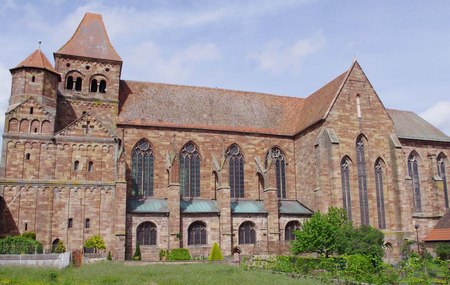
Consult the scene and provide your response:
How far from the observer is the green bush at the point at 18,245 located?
30531 mm

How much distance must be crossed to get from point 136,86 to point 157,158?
8499mm

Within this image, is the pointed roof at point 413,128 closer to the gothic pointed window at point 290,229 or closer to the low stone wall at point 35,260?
the gothic pointed window at point 290,229

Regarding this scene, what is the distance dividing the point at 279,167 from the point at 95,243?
61.3 ft

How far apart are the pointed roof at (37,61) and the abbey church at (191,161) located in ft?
0.50

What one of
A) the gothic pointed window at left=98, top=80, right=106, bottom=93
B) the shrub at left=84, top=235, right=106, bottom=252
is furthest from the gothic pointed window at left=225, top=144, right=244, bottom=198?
the shrub at left=84, top=235, right=106, bottom=252

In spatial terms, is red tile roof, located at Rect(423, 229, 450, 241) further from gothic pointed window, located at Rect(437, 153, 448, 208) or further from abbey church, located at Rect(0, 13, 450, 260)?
gothic pointed window, located at Rect(437, 153, 448, 208)

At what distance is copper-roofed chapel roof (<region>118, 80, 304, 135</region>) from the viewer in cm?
4253

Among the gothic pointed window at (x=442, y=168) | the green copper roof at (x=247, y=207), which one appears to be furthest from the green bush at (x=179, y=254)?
the gothic pointed window at (x=442, y=168)

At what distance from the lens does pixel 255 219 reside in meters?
39.6


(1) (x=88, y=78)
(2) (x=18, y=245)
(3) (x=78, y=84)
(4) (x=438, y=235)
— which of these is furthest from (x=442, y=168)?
(2) (x=18, y=245)

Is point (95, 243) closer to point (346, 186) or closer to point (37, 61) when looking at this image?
point (37, 61)

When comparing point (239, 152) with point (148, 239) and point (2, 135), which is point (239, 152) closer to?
point (148, 239)

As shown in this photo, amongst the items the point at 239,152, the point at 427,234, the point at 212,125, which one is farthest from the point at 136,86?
the point at 427,234

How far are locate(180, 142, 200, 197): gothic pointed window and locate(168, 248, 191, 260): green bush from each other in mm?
6680
